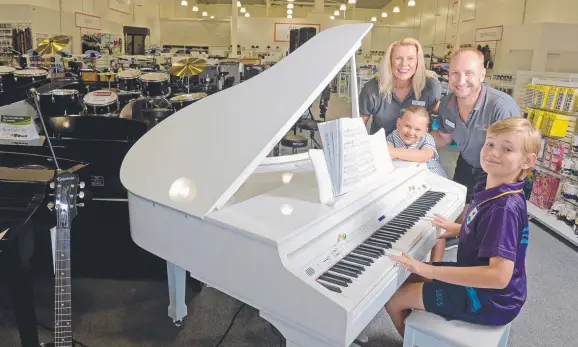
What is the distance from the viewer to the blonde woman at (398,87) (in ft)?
8.99

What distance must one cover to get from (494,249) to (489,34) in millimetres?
11782

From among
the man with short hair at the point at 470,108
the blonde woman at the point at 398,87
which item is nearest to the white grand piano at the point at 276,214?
the man with short hair at the point at 470,108

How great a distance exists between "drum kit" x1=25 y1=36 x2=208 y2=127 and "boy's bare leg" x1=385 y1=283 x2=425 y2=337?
3372 millimetres

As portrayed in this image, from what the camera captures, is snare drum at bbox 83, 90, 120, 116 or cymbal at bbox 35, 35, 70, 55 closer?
snare drum at bbox 83, 90, 120, 116

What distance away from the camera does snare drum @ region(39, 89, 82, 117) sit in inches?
213

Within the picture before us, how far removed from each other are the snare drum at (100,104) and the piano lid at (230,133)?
3527 millimetres

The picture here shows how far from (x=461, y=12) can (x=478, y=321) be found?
14.7 m

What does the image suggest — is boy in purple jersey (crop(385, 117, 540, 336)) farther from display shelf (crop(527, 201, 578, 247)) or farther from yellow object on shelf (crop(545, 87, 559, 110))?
yellow object on shelf (crop(545, 87, 559, 110))

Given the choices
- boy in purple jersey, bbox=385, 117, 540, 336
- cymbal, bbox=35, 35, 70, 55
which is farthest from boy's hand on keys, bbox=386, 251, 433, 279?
cymbal, bbox=35, 35, 70, 55

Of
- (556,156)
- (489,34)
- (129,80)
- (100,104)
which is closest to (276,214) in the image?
(556,156)

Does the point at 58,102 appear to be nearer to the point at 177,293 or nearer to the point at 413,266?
the point at 177,293

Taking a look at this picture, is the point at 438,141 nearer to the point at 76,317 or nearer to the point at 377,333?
the point at 377,333

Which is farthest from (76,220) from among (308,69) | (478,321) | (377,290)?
(478,321)

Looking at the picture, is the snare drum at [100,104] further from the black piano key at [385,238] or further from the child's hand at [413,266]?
the child's hand at [413,266]
